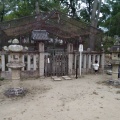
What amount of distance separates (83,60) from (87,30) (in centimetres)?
182

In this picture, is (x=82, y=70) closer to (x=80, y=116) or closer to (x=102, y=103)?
(x=102, y=103)

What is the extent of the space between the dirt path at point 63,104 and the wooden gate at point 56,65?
194 centimetres

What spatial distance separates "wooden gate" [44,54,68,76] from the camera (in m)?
8.27

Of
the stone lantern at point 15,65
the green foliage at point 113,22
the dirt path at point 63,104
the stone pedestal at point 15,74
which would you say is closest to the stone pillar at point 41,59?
the dirt path at point 63,104

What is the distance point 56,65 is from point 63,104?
3.98m

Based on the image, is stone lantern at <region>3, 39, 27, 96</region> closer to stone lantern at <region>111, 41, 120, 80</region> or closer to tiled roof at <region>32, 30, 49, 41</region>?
tiled roof at <region>32, 30, 49, 41</region>

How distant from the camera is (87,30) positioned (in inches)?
368

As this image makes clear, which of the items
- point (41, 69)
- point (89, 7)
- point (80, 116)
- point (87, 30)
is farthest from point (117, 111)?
point (89, 7)

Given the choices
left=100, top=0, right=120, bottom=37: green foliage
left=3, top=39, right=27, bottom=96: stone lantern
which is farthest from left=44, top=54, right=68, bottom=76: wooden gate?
left=100, top=0, right=120, bottom=37: green foliage

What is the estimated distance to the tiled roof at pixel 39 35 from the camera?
7938mm

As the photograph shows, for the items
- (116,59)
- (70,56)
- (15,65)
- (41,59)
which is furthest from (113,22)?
(15,65)

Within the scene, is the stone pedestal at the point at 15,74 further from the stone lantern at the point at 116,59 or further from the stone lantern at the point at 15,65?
the stone lantern at the point at 116,59

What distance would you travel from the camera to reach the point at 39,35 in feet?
26.7

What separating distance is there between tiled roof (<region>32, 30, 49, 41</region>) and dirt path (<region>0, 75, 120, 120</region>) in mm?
2625
